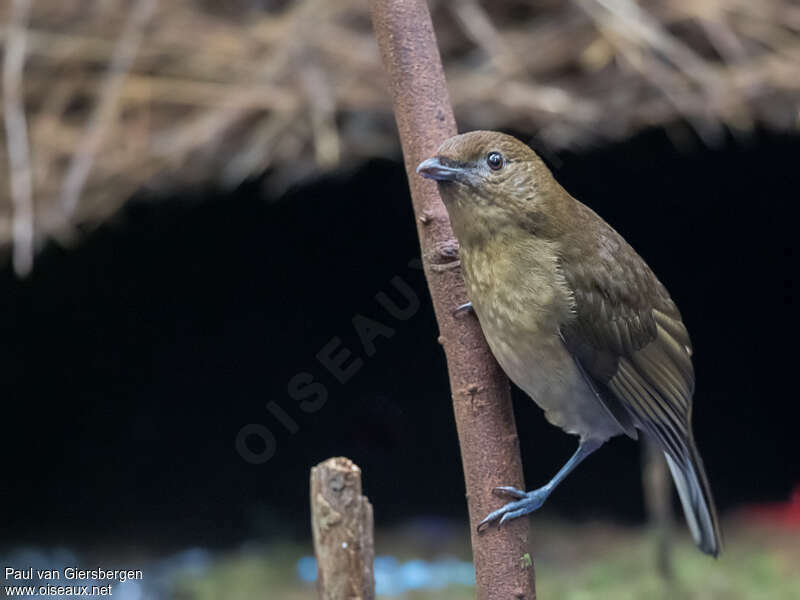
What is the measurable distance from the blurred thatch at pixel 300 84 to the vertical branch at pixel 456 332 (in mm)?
357

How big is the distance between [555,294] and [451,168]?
0.13 m

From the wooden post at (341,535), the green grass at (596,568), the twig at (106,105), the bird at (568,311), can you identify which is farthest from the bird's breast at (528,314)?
the twig at (106,105)

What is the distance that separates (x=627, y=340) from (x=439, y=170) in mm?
216

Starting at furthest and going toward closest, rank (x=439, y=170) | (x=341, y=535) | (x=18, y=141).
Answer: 1. (x=18, y=141)
2. (x=439, y=170)
3. (x=341, y=535)

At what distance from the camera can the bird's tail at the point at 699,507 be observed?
27.6 inches

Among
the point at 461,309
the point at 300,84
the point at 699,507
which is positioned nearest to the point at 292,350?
the point at 300,84

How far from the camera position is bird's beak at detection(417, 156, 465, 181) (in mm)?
633

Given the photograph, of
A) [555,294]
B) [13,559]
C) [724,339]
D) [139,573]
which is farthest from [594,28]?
[13,559]

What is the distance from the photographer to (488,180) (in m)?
0.67

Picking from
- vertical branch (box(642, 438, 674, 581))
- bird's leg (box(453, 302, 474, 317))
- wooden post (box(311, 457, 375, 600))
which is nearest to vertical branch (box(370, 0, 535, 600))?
bird's leg (box(453, 302, 474, 317))

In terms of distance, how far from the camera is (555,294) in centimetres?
70

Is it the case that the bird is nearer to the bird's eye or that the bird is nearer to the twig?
the bird's eye

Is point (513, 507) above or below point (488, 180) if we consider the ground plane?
below

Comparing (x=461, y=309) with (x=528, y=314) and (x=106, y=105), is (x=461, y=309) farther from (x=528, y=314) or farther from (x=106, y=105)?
(x=106, y=105)
